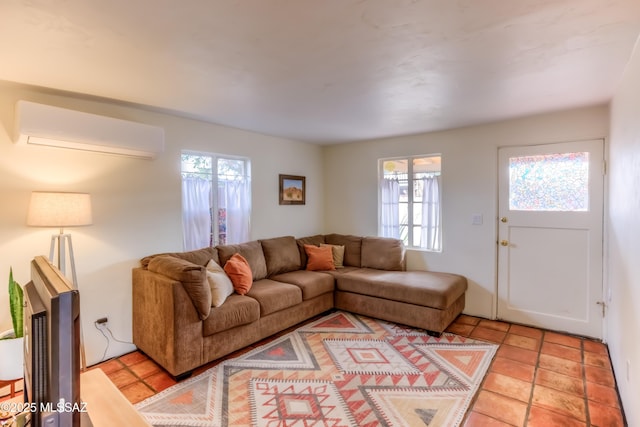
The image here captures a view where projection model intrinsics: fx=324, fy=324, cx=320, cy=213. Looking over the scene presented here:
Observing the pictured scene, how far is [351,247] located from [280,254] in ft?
3.48

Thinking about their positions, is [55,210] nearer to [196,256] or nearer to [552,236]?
[196,256]

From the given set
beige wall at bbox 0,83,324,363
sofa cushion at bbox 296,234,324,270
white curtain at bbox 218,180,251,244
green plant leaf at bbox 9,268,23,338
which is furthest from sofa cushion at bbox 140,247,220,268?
sofa cushion at bbox 296,234,324,270

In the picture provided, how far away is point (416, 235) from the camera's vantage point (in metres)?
4.25

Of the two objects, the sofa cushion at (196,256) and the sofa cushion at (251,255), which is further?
the sofa cushion at (251,255)

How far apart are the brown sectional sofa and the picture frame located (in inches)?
21.6

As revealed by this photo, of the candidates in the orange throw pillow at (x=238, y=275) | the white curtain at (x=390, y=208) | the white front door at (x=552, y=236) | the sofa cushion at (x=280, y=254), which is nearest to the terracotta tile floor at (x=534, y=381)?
the white front door at (x=552, y=236)

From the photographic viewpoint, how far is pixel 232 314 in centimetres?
275

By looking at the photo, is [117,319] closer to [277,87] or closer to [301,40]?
[277,87]

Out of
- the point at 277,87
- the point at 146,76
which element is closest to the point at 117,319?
the point at 146,76

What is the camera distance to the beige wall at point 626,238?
1.75 m

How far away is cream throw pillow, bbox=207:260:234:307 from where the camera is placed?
2.76 metres

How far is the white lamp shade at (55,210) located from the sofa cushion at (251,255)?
51.9 inches

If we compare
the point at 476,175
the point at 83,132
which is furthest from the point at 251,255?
the point at 476,175

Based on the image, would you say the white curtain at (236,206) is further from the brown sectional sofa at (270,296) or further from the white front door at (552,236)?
the white front door at (552,236)
